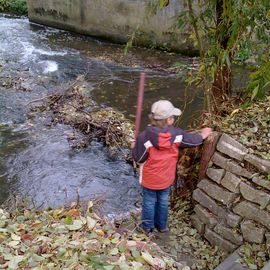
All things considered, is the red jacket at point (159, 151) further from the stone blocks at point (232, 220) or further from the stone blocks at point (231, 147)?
the stone blocks at point (232, 220)

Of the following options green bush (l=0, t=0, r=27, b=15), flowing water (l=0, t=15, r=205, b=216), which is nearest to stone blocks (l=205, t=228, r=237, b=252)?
flowing water (l=0, t=15, r=205, b=216)

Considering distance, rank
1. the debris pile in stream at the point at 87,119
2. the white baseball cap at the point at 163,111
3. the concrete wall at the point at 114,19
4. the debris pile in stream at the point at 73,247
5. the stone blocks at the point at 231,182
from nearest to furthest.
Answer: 1. the debris pile in stream at the point at 73,247
2. the white baseball cap at the point at 163,111
3. the stone blocks at the point at 231,182
4. the debris pile in stream at the point at 87,119
5. the concrete wall at the point at 114,19

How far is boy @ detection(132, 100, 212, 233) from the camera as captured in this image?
4.31 meters

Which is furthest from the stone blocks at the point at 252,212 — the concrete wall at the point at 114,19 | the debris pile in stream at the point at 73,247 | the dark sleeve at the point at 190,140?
the concrete wall at the point at 114,19

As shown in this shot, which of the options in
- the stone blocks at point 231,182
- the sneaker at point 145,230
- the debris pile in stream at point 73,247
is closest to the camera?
the debris pile in stream at point 73,247

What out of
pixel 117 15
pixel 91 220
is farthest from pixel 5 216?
pixel 117 15

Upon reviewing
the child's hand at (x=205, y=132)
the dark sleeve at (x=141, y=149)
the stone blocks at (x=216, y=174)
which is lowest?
the stone blocks at (x=216, y=174)

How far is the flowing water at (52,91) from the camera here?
648 cm

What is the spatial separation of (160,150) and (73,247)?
1.53 m

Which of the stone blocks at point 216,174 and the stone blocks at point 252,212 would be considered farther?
the stone blocks at point 216,174

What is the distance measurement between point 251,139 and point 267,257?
1225 mm

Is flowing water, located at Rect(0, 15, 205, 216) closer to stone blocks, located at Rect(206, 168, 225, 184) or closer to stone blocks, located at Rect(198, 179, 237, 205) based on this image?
stone blocks, located at Rect(198, 179, 237, 205)

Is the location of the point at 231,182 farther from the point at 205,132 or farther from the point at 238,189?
the point at 205,132

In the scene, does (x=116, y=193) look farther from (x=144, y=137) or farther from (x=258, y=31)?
(x=258, y=31)
